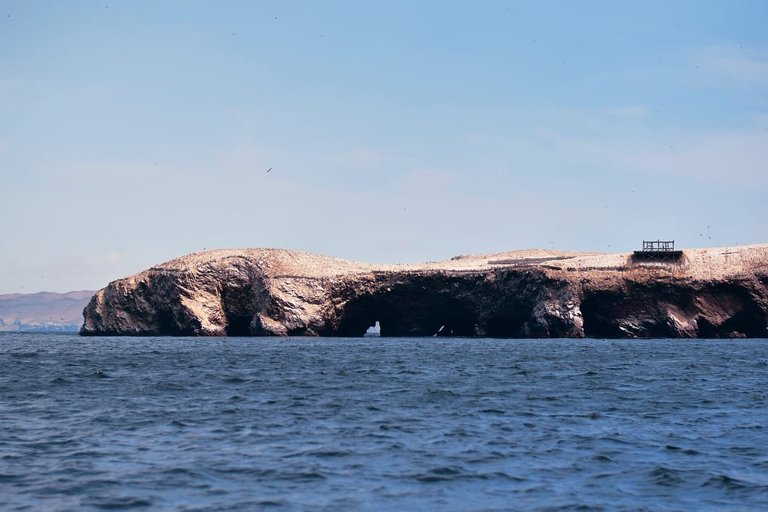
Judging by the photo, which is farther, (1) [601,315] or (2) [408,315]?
(2) [408,315]

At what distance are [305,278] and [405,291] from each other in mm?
10316

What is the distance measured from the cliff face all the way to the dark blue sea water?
38.2m

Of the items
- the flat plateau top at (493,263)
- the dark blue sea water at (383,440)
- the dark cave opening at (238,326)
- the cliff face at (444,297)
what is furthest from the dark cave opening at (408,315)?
the dark blue sea water at (383,440)

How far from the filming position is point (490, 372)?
37719mm

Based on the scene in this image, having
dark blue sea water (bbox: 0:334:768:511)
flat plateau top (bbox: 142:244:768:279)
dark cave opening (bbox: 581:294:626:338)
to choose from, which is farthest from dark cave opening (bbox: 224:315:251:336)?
dark blue sea water (bbox: 0:334:768:511)

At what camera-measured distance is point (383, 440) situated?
65.2 feet

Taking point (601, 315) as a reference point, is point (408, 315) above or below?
above

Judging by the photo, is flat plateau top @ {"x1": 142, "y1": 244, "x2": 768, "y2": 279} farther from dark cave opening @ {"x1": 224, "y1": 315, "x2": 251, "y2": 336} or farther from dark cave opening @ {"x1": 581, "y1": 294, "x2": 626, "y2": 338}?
dark cave opening @ {"x1": 224, "y1": 315, "x2": 251, "y2": 336}

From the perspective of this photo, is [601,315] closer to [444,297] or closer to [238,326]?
[444,297]

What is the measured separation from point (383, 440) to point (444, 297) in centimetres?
6467

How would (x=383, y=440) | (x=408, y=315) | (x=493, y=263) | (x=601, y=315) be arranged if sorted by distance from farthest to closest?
(x=408, y=315) → (x=493, y=263) → (x=601, y=315) → (x=383, y=440)


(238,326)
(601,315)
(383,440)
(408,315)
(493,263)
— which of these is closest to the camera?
(383,440)

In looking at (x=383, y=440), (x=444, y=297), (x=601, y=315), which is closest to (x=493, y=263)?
(x=444, y=297)

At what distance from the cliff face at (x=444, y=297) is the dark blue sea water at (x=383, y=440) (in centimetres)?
→ 3819
